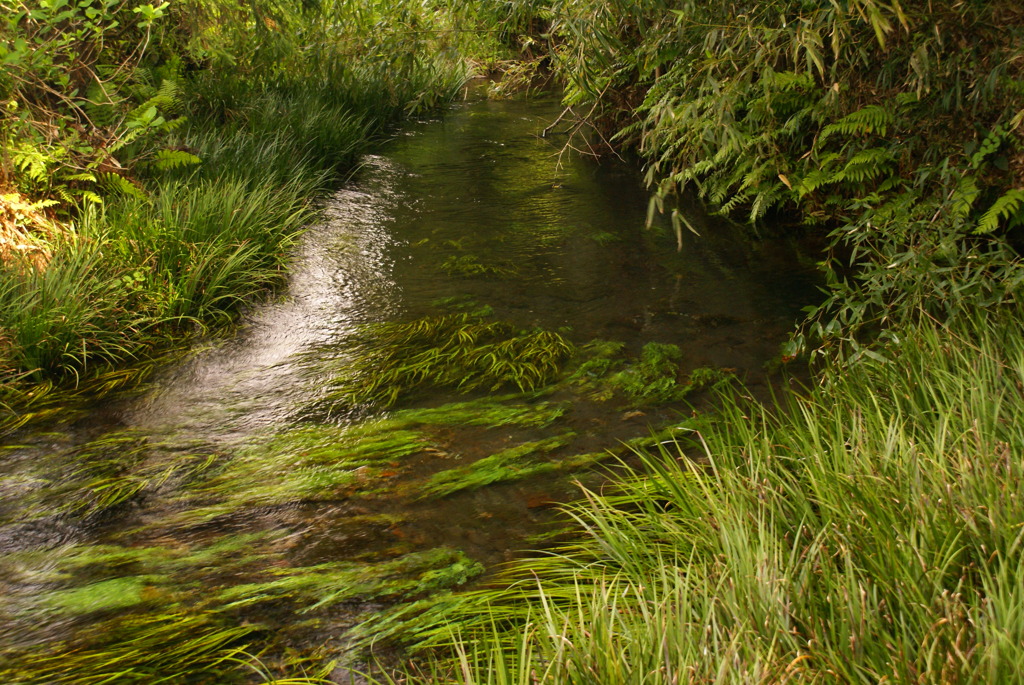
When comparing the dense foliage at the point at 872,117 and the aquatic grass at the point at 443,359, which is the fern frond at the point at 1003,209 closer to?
the dense foliage at the point at 872,117

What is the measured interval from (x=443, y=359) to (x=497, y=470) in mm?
1348

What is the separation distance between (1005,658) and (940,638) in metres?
0.17

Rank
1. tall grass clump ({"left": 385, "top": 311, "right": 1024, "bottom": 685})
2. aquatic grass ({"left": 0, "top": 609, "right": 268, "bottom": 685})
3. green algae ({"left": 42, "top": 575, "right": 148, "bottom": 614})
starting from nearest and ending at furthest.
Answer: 1. tall grass clump ({"left": 385, "top": 311, "right": 1024, "bottom": 685})
2. aquatic grass ({"left": 0, "top": 609, "right": 268, "bottom": 685})
3. green algae ({"left": 42, "top": 575, "right": 148, "bottom": 614})

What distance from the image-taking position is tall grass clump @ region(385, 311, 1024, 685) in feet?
6.37

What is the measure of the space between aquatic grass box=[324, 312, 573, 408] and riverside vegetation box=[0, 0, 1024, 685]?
22 mm

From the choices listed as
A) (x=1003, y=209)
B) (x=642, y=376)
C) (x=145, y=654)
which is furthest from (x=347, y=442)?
(x=1003, y=209)

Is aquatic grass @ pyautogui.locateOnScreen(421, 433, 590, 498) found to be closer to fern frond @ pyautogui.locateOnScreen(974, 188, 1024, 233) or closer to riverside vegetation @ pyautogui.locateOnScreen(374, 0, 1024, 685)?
riverside vegetation @ pyautogui.locateOnScreen(374, 0, 1024, 685)

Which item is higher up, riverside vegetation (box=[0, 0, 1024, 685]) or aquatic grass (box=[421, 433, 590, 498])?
riverside vegetation (box=[0, 0, 1024, 685])

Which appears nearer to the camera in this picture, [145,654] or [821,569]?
[821,569]

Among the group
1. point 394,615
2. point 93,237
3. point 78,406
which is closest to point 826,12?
point 394,615

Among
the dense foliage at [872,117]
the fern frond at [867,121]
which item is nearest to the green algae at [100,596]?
the dense foliage at [872,117]

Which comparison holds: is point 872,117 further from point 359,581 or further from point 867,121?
point 359,581

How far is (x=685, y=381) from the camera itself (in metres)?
4.66


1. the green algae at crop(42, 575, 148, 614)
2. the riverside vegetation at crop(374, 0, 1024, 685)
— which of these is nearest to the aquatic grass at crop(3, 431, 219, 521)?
the green algae at crop(42, 575, 148, 614)
